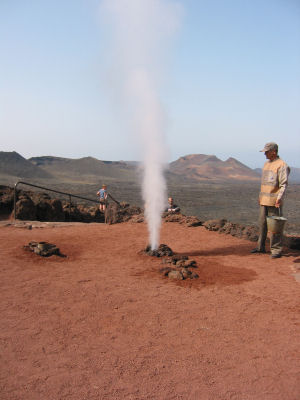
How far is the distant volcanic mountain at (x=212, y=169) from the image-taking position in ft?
290

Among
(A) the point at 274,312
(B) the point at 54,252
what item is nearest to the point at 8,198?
(B) the point at 54,252

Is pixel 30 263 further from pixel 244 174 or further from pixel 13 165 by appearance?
pixel 244 174

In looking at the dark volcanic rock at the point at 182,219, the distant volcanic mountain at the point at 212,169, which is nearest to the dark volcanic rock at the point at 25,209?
the dark volcanic rock at the point at 182,219

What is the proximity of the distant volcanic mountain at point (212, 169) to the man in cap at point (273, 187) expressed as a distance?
237ft

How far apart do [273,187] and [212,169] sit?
93.3 meters

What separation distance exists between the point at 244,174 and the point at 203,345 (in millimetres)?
99294

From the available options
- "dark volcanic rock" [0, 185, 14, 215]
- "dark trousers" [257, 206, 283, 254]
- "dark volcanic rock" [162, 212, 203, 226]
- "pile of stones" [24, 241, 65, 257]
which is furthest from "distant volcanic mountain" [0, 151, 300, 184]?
"pile of stones" [24, 241, 65, 257]

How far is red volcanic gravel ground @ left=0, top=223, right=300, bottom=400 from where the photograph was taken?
2.87 meters

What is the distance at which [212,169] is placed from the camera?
9875 centimetres

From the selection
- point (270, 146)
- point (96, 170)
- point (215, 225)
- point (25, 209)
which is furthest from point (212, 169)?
point (270, 146)

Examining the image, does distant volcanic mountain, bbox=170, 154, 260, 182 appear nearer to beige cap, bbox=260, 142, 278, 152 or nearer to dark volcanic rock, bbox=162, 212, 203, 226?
dark volcanic rock, bbox=162, 212, 203, 226

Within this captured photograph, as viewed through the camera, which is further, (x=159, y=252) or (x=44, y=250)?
(x=159, y=252)

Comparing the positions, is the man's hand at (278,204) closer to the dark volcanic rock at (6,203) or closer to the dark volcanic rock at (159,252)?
the dark volcanic rock at (159,252)

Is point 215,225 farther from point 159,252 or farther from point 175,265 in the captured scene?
point 175,265
